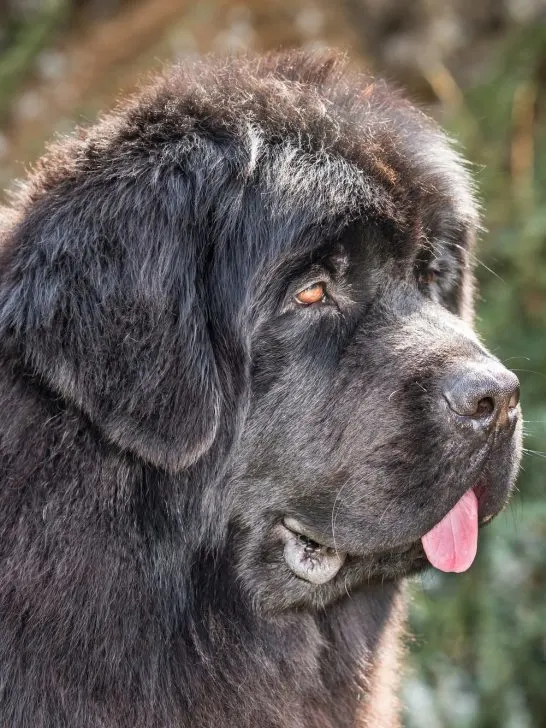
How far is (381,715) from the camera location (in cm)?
276

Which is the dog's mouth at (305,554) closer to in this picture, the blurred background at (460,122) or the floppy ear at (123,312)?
the floppy ear at (123,312)

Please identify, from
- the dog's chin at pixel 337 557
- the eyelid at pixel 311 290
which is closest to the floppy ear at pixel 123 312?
the eyelid at pixel 311 290

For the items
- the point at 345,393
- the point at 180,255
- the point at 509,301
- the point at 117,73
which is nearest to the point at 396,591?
the point at 345,393

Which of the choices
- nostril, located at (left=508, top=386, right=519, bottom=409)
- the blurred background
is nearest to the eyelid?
nostril, located at (left=508, top=386, right=519, bottom=409)

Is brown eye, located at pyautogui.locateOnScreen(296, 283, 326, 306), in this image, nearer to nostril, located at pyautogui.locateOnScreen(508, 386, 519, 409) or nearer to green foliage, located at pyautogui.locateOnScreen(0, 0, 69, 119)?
nostril, located at pyautogui.locateOnScreen(508, 386, 519, 409)

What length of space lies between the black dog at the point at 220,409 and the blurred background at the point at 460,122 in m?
0.95

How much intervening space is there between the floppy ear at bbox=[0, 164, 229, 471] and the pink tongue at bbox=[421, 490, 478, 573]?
2.05 feet

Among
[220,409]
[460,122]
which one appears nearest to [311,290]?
[220,409]

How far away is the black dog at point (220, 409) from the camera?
2164mm

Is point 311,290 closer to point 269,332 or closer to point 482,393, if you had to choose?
point 269,332

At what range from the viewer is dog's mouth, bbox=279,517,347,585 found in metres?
2.39

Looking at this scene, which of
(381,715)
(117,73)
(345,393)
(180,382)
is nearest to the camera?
(180,382)

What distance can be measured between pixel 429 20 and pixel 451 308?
379cm

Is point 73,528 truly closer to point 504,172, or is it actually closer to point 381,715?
point 381,715
